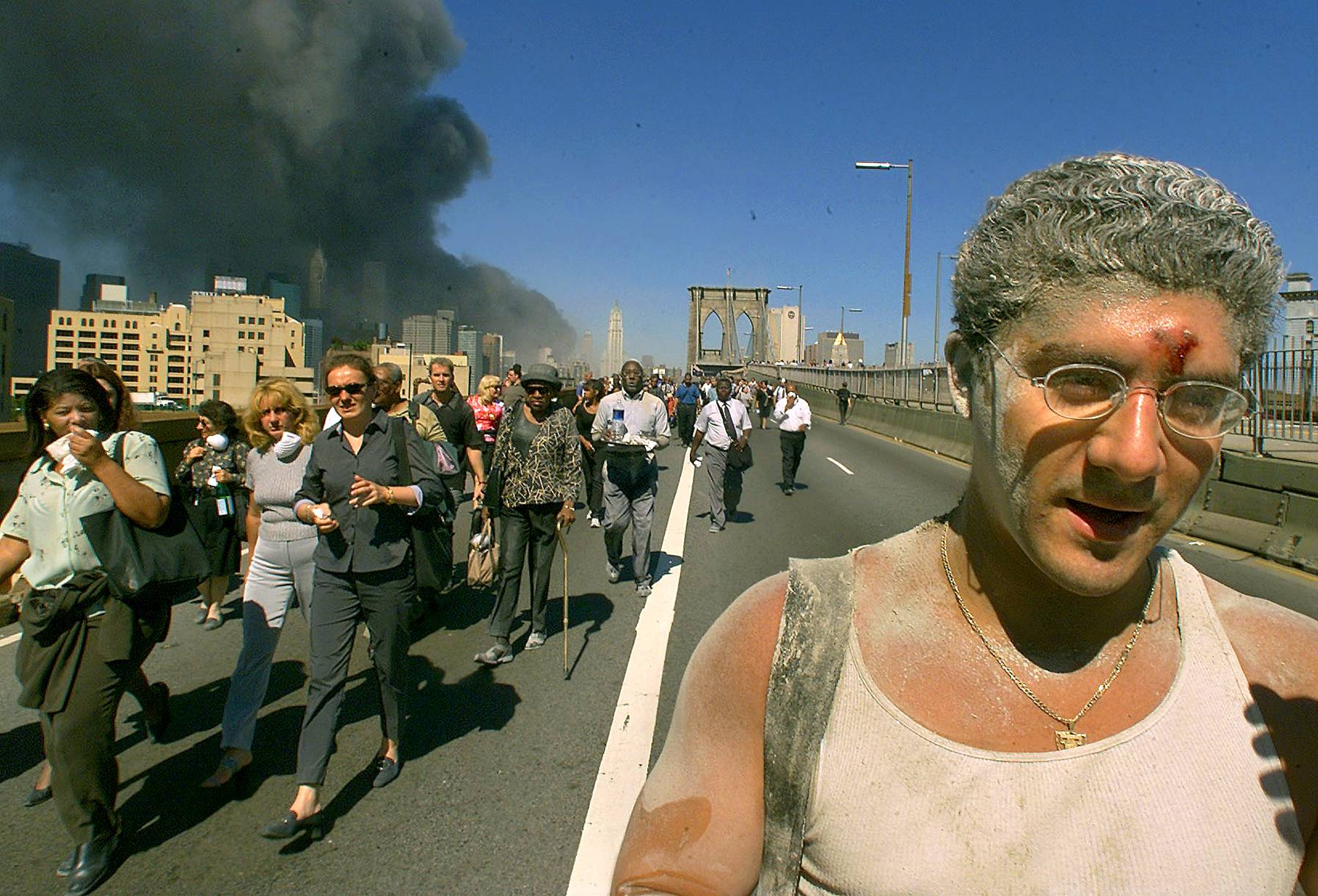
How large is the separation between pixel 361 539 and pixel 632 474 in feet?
12.5

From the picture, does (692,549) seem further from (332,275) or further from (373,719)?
(332,275)

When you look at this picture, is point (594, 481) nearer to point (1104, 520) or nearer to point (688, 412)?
point (1104, 520)

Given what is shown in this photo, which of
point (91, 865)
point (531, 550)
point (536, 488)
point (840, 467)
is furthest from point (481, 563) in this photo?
point (840, 467)

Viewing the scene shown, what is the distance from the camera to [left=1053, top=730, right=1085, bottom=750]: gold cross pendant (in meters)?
1.10

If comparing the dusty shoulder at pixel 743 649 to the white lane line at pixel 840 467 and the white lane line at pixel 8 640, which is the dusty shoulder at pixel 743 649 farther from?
the white lane line at pixel 840 467

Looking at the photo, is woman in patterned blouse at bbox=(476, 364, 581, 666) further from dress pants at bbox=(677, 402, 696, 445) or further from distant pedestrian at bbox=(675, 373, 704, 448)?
dress pants at bbox=(677, 402, 696, 445)

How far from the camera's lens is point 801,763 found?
3.58ft

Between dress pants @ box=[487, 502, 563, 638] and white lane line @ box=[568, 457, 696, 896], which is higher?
dress pants @ box=[487, 502, 563, 638]

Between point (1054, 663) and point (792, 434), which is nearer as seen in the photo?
point (1054, 663)

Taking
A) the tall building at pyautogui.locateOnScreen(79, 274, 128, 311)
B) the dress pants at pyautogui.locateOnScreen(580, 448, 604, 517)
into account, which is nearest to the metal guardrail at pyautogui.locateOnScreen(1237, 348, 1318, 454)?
the dress pants at pyautogui.locateOnScreen(580, 448, 604, 517)

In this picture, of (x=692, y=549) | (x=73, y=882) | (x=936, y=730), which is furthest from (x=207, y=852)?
(x=692, y=549)

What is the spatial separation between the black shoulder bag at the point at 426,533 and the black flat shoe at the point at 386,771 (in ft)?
2.62

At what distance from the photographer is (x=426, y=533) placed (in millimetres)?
4328

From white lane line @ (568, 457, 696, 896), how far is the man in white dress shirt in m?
3.46
